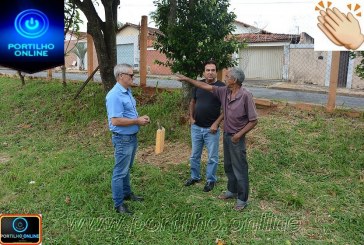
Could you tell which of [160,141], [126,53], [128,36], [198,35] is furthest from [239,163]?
[128,36]

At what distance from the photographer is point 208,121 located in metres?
4.37

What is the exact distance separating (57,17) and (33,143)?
398 centimetres

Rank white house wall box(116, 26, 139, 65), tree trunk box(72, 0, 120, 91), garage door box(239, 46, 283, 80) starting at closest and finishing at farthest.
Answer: tree trunk box(72, 0, 120, 91) → garage door box(239, 46, 283, 80) → white house wall box(116, 26, 139, 65)

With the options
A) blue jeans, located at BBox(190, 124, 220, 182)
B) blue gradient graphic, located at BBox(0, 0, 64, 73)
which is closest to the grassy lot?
blue jeans, located at BBox(190, 124, 220, 182)

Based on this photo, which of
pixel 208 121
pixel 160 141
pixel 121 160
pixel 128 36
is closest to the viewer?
pixel 121 160

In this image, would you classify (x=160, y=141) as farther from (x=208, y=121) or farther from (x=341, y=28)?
(x=341, y=28)

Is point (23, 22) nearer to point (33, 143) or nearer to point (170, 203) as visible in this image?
point (170, 203)

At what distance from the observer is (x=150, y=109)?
7.32 metres

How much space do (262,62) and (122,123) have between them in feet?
63.1

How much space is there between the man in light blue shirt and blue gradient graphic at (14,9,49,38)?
0.81 m

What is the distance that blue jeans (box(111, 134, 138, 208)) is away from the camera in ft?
12.3

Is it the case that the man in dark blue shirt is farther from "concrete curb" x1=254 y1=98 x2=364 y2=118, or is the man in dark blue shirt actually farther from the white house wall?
the white house wall

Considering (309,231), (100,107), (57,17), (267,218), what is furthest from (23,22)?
(100,107)

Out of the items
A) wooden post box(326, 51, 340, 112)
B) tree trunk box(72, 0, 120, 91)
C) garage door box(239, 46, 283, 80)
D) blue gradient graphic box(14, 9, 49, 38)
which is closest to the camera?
blue gradient graphic box(14, 9, 49, 38)
